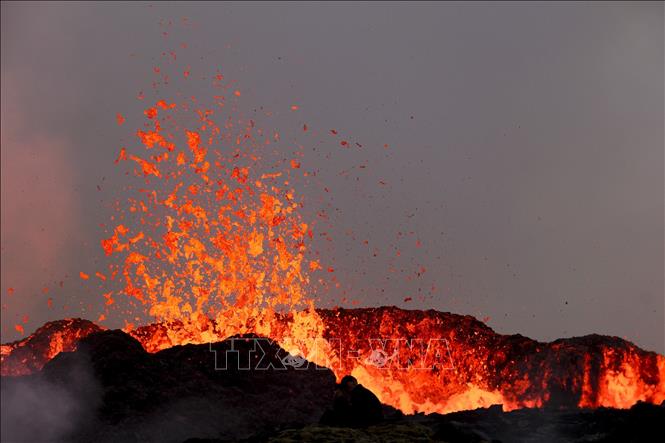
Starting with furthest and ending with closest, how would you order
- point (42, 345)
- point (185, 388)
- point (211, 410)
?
point (42, 345)
point (185, 388)
point (211, 410)

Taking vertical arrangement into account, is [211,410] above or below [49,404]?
below

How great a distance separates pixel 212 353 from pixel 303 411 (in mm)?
5243

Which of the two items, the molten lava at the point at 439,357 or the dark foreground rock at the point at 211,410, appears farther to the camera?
the molten lava at the point at 439,357

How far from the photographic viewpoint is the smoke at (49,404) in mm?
33688

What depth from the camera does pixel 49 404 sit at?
34812mm

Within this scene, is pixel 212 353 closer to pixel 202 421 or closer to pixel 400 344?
pixel 202 421

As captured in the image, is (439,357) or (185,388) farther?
(439,357)

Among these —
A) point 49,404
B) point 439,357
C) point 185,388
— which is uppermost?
Answer: point 439,357

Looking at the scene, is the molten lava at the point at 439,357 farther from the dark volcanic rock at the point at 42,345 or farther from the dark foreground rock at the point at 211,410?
the dark foreground rock at the point at 211,410

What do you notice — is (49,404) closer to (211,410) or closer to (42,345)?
(211,410)

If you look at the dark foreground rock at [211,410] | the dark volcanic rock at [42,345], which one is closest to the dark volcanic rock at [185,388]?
the dark foreground rock at [211,410]

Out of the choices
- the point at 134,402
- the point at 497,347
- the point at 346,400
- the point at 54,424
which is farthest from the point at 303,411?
the point at 497,347

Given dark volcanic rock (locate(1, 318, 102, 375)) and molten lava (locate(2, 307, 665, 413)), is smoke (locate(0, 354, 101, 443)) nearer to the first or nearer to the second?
dark volcanic rock (locate(1, 318, 102, 375))

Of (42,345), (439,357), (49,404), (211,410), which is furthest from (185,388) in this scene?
(439,357)
